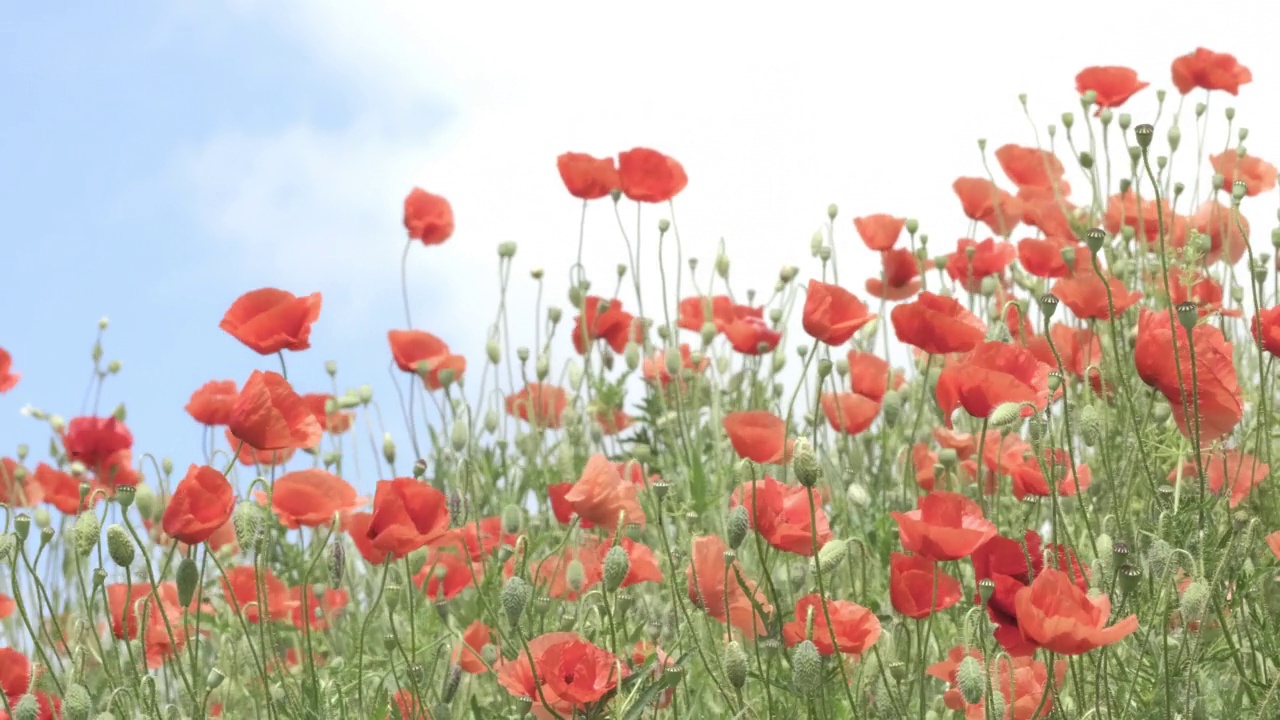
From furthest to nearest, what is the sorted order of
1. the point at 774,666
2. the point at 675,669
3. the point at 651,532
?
the point at 651,532 → the point at 774,666 → the point at 675,669

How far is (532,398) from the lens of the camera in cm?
473

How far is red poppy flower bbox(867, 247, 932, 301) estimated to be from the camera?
4367mm

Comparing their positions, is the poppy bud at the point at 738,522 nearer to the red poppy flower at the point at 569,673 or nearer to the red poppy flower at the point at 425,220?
the red poppy flower at the point at 569,673

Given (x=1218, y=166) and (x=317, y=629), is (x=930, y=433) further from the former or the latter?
(x=317, y=629)

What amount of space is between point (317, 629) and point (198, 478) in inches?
56.4

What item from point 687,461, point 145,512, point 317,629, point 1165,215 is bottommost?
point 317,629

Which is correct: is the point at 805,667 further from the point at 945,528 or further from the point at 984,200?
the point at 984,200

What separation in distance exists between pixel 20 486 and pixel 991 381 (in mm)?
3010

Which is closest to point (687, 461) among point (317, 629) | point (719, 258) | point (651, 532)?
point (651, 532)

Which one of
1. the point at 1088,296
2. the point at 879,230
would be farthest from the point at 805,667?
the point at 879,230

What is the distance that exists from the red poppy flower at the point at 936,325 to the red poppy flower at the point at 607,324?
1.82m

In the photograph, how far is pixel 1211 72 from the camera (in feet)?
14.9

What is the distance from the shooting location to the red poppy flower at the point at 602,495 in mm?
2514

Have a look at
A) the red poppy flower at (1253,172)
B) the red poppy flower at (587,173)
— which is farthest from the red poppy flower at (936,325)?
the red poppy flower at (1253,172)
